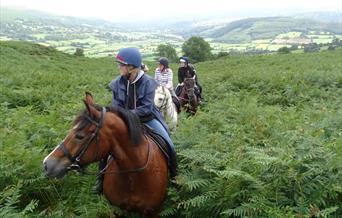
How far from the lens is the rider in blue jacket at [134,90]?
241 inches

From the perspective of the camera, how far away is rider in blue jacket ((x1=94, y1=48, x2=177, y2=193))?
20.1 ft

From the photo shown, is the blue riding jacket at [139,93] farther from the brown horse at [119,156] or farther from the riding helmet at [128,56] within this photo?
the brown horse at [119,156]

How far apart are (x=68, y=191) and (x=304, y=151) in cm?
371

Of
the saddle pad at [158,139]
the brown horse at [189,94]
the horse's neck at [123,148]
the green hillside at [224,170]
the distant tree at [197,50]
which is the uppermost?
the horse's neck at [123,148]

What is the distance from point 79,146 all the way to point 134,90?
1668 millimetres

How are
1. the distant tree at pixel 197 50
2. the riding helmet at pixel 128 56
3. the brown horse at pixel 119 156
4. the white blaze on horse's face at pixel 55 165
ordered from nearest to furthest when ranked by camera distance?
the white blaze on horse's face at pixel 55 165 → the brown horse at pixel 119 156 → the riding helmet at pixel 128 56 → the distant tree at pixel 197 50

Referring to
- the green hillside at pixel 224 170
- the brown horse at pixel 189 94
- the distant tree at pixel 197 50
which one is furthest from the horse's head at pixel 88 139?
the distant tree at pixel 197 50

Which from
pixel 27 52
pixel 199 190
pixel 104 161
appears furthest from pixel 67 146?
pixel 27 52

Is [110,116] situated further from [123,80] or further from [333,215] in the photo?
[333,215]

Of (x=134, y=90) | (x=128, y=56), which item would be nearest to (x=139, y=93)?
(x=134, y=90)

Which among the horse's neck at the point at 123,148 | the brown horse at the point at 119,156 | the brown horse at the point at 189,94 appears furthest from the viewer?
the brown horse at the point at 189,94

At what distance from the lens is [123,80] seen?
636 cm

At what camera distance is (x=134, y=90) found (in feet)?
20.7

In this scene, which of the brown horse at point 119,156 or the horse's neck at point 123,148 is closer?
the brown horse at point 119,156
